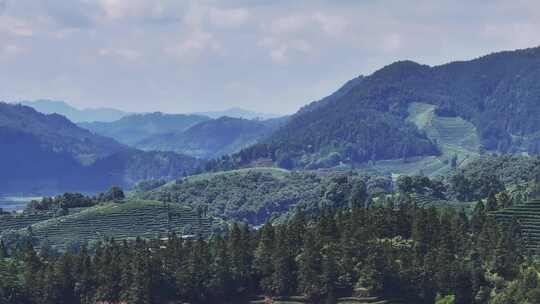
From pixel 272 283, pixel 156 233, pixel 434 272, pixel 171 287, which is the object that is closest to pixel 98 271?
pixel 171 287

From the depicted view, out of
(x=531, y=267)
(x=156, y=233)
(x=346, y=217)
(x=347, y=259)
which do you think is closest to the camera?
(x=531, y=267)

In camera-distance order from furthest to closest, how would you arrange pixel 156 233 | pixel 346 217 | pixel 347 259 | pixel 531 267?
pixel 156 233 → pixel 346 217 → pixel 347 259 → pixel 531 267

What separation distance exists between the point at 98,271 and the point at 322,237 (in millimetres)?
26705

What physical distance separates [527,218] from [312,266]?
34.9m

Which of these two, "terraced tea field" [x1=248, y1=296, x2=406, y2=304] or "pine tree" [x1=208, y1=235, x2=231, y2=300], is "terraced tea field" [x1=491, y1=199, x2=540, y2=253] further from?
"pine tree" [x1=208, y1=235, x2=231, y2=300]

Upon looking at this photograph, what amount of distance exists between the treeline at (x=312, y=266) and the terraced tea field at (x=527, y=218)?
433 cm

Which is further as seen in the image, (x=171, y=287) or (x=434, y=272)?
(x=171, y=287)

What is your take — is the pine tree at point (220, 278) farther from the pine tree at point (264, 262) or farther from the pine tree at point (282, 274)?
the pine tree at point (282, 274)

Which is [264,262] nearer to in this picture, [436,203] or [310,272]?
[310,272]

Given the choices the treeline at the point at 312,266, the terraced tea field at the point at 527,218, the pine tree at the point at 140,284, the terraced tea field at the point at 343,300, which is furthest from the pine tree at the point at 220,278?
the terraced tea field at the point at 527,218

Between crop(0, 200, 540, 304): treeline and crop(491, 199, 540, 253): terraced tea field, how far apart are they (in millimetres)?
4332

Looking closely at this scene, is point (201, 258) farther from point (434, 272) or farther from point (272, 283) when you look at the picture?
point (434, 272)

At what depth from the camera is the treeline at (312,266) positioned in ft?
367

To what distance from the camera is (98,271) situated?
123062 millimetres
